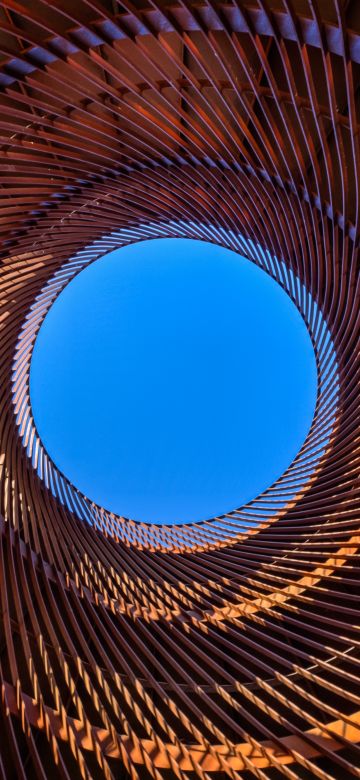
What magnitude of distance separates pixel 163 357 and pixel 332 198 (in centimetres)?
1772

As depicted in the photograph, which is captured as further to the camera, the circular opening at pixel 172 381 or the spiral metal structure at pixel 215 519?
the circular opening at pixel 172 381

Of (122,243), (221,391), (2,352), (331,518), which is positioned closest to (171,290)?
(221,391)

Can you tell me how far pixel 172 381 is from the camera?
76.7 feet

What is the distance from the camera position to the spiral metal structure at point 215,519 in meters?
5.08

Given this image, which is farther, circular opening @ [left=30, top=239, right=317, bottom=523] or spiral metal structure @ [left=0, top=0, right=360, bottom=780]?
circular opening @ [left=30, top=239, right=317, bottom=523]

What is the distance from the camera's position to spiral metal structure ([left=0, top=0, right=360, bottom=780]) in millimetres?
5082

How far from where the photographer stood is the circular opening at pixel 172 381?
58.1ft

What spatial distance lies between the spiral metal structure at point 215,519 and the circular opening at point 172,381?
5.61m

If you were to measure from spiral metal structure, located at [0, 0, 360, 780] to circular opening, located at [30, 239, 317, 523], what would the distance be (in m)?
5.61

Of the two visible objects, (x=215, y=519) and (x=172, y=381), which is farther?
(x=172, y=381)

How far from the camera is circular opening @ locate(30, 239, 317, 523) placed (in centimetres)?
1772

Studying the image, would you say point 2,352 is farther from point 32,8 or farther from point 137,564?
point 32,8

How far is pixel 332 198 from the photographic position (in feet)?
19.6

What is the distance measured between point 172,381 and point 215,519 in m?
11.5
